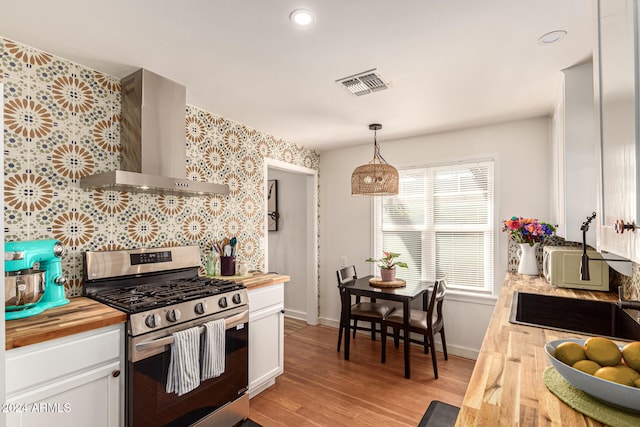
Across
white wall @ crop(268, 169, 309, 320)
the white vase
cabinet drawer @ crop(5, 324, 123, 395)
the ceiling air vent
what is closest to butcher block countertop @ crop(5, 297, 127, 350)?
cabinet drawer @ crop(5, 324, 123, 395)

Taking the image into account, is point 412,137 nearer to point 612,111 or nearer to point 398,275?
point 398,275

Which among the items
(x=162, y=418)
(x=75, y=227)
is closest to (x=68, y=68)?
(x=75, y=227)

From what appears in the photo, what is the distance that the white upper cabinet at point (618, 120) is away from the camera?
71 cm

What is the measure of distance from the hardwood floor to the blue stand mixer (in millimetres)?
1534

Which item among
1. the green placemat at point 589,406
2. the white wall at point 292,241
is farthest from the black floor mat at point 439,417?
the white wall at point 292,241

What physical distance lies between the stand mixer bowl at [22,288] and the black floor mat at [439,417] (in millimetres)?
1886

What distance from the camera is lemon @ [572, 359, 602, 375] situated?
891mm

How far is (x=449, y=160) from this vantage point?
11.4ft

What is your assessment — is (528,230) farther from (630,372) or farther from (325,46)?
(325,46)

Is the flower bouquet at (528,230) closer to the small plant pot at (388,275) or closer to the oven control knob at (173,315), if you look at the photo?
the small plant pot at (388,275)

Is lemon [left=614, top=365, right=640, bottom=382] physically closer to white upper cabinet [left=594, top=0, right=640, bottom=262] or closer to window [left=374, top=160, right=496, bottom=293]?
white upper cabinet [left=594, top=0, right=640, bottom=262]

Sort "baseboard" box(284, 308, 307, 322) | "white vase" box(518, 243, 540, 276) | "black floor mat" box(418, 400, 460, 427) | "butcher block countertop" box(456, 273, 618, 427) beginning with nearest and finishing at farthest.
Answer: "butcher block countertop" box(456, 273, 618, 427)
"black floor mat" box(418, 400, 460, 427)
"white vase" box(518, 243, 540, 276)
"baseboard" box(284, 308, 307, 322)

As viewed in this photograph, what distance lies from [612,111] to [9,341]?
2.23 meters

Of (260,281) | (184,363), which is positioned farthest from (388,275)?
(184,363)
